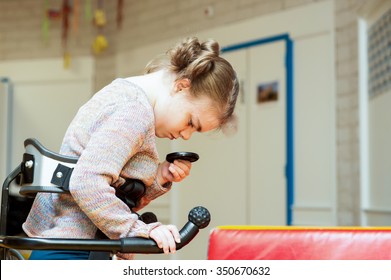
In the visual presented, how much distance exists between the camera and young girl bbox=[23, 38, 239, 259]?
4.33ft

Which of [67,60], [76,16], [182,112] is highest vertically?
[76,16]

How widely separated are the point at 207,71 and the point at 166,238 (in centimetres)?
39

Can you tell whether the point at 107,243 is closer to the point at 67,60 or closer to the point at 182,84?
the point at 182,84

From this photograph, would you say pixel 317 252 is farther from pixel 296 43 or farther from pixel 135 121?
pixel 296 43

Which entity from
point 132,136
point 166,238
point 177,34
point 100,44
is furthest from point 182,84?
point 100,44

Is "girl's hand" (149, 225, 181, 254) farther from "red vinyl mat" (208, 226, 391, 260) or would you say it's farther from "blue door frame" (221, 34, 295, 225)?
"blue door frame" (221, 34, 295, 225)

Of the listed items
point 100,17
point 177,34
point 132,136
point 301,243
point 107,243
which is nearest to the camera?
point 107,243

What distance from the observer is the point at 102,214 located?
132 centimetres

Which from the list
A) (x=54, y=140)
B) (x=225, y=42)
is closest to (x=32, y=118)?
(x=54, y=140)

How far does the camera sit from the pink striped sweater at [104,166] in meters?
1.31

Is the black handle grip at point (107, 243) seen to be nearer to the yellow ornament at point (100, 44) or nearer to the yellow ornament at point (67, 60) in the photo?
the yellow ornament at point (100, 44)

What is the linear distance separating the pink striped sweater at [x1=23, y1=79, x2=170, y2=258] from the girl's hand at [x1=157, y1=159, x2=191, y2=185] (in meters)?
0.05

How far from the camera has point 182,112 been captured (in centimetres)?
149

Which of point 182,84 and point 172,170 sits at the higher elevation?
point 182,84
